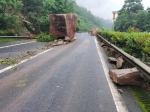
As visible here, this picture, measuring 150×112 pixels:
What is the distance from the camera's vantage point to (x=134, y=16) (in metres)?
74.7

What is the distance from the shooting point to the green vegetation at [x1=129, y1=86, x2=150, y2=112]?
3.99 m

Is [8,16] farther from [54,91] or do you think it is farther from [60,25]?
[54,91]

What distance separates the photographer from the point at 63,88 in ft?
16.1

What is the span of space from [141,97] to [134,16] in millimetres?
76037

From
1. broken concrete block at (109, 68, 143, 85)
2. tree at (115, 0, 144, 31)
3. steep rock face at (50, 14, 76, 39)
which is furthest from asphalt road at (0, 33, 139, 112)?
tree at (115, 0, 144, 31)

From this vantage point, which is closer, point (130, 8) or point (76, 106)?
point (76, 106)

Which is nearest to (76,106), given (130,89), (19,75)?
(130,89)

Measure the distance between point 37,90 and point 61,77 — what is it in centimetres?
136

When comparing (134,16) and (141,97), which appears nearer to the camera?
(141,97)

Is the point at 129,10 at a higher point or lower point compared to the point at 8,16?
higher

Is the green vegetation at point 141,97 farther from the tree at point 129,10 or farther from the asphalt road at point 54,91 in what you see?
the tree at point 129,10

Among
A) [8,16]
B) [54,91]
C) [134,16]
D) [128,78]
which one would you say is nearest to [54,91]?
[54,91]

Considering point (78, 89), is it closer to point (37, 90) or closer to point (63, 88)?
point (63, 88)

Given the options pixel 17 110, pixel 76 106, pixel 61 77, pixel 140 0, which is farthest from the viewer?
pixel 140 0
